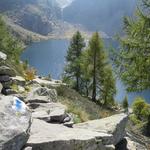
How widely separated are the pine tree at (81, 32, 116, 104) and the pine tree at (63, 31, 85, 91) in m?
3.12

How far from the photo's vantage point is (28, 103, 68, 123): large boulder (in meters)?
11.0

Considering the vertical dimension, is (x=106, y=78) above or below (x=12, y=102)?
below

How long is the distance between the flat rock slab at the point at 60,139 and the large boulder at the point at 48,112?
3.52 feet

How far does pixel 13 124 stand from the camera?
7.93m

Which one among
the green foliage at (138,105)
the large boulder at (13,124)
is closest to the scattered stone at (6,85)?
the large boulder at (13,124)

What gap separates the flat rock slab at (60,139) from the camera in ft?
27.3

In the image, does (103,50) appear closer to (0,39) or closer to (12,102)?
(0,39)

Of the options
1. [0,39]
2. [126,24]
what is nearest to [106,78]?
[0,39]

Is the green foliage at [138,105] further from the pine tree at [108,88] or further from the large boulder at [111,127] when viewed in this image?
the large boulder at [111,127]

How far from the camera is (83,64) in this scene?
4691 cm

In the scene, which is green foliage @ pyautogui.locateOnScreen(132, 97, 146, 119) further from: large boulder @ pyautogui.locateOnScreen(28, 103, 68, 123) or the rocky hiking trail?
large boulder @ pyautogui.locateOnScreen(28, 103, 68, 123)

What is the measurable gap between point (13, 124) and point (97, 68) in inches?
1547

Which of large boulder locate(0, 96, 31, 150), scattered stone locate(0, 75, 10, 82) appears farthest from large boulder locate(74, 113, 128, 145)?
scattered stone locate(0, 75, 10, 82)

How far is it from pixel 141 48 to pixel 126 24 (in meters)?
1.59
